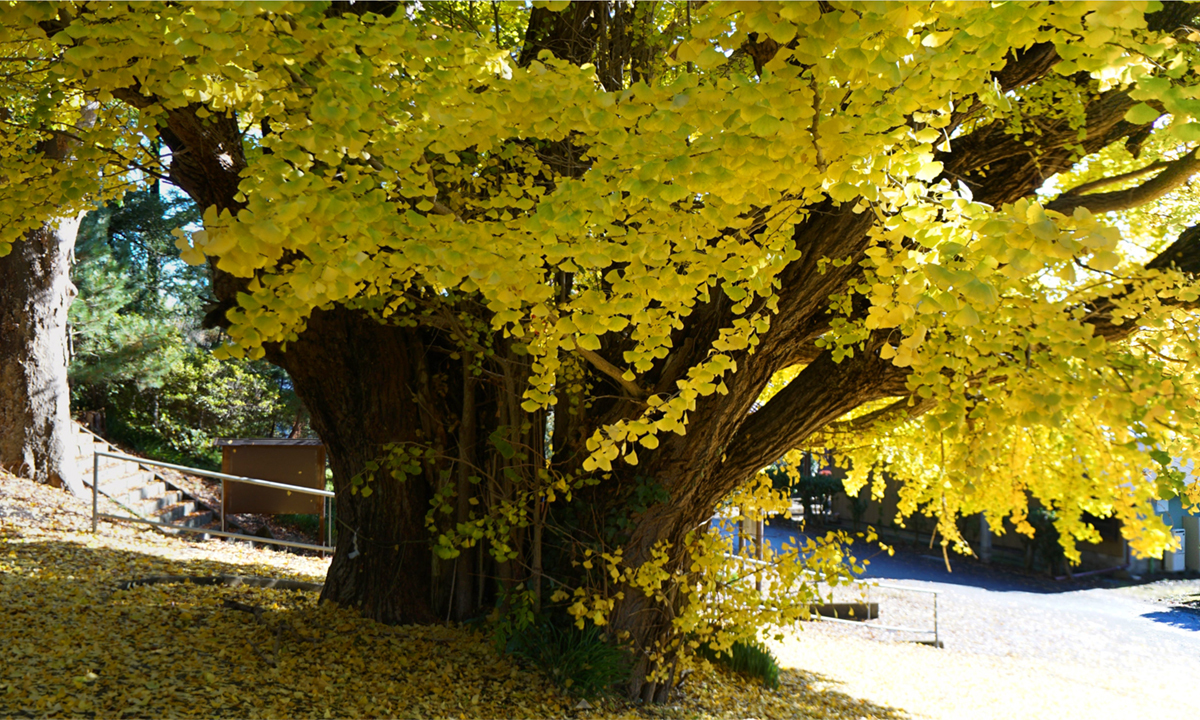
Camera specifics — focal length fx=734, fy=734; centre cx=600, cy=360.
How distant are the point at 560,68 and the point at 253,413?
14548 millimetres

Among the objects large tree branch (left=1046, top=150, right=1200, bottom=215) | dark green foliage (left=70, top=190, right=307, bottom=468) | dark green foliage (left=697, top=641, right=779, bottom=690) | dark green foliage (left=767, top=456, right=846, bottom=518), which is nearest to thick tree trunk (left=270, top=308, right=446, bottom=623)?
dark green foliage (left=697, top=641, right=779, bottom=690)

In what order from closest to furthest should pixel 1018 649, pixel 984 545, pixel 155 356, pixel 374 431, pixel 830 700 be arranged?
1. pixel 374 431
2. pixel 830 700
3. pixel 1018 649
4. pixel 155 356
5. pixel 984 545

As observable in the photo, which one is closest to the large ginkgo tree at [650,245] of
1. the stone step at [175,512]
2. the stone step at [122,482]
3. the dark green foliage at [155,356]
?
the stone step at [122,482]

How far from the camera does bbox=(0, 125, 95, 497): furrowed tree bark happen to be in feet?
26.7

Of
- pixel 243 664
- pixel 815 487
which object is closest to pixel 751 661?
pixel 243 664

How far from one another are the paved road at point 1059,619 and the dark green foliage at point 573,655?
22.1 feet

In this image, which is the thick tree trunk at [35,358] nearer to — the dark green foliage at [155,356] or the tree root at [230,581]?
the dark green foliage at [155,356]

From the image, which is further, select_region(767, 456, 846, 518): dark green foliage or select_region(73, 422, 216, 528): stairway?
select_region(767, 456, 846, 518): dark green foliage

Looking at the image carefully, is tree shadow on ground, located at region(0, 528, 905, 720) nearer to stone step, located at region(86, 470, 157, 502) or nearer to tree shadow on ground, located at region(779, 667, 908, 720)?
tree shadow on ground, located at region(779, 667, 908, 720)

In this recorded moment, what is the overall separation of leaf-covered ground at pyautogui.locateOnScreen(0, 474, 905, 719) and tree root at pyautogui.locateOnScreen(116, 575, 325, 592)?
10 cm

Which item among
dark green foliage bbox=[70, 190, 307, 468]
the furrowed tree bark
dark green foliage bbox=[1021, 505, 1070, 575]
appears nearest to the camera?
the furrowed tree bark

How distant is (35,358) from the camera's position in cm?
829

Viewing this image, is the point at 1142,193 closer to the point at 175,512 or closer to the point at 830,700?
the point at 830,700

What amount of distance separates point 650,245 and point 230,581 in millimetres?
4522
